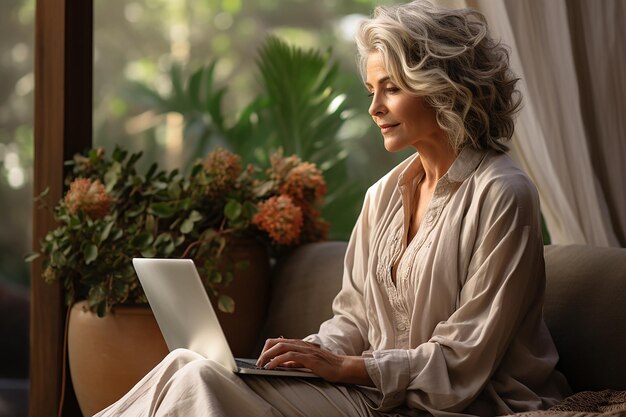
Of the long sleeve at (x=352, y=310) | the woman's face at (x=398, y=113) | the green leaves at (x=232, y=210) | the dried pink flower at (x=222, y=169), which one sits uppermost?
the woman's face at (x=398, y=113)

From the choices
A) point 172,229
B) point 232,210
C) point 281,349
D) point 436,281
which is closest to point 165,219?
point 172,229

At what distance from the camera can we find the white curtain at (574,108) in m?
2.53

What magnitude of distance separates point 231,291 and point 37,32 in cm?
115

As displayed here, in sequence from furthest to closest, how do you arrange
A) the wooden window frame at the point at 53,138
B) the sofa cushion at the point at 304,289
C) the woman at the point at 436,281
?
the wooden window frame at the point at 53,138 < the sofa cushion at the point at 304,289 < the woman at the point at 436,281

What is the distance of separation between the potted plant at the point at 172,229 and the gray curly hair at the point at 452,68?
2.73 ft

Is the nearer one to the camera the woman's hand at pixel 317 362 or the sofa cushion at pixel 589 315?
the woman's hand at pixel 317 362

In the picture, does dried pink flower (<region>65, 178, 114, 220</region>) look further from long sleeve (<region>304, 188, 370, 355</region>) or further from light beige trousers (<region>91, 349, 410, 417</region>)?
light beige trousers (<region>91, 349, 410, 417</region>)

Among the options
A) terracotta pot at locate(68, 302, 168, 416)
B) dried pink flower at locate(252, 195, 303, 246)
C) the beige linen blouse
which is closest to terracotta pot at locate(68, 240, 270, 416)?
terracotta pot at locate(68, 302, 168, 416)

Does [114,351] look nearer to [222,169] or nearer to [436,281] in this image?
[222,169]

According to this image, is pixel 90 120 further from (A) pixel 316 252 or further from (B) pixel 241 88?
(B) pixel 241 88

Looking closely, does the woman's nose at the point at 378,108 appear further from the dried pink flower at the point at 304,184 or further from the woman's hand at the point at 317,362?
the dried pink flower at the point at 304,184

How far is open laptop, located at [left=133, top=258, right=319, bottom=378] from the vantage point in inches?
75.3

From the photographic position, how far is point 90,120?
11.0 ft

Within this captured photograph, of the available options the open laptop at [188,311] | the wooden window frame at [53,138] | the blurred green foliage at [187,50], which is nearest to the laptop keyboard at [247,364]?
the open laptop at [188,311]
